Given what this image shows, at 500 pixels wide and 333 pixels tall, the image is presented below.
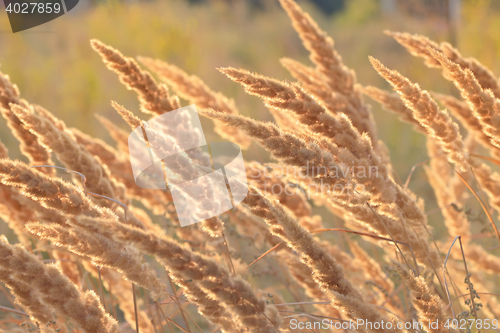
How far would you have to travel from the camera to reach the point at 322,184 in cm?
77

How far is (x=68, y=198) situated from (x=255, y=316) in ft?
1.25

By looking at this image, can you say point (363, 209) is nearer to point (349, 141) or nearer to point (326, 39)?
point (349, 141)

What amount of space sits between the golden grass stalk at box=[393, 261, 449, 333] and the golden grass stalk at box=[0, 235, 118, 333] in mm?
498

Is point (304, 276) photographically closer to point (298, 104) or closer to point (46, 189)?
point (298, 104)

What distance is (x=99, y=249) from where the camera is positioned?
608mm

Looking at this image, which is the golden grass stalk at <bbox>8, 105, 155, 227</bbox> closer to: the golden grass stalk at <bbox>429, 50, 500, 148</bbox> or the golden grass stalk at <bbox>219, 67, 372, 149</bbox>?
the golden grass stalk at <bbox>219, 67, 372, 149</bbox>

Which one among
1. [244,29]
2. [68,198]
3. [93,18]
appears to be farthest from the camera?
[244,29]

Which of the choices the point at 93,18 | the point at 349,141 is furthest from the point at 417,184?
the point at 93,18

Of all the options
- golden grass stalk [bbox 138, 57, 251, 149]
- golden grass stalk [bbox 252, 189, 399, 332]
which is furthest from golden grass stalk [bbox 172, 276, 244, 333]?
golden grass stalk [bbox 138, 57, 251, 149]

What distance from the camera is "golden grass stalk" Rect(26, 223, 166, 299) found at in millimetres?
610

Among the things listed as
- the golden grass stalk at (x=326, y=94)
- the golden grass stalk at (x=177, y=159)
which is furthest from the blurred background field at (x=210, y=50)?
the golden grass stalk at (x=177, y=159)

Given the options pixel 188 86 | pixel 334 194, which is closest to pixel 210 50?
pixel 188 86

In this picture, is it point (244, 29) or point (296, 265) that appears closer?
point (296, 265)

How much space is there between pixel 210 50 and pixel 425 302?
22.8 ft
